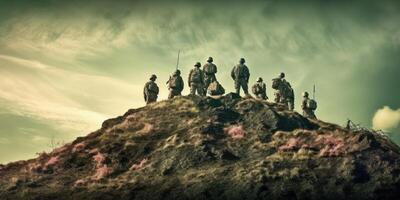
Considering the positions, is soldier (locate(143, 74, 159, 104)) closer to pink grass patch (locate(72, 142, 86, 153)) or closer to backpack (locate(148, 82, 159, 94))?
backpack (locate(148, 82, 159, 94))

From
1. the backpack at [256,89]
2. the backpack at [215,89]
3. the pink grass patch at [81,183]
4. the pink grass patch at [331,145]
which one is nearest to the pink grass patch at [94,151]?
the pink grass patch at [81,183]

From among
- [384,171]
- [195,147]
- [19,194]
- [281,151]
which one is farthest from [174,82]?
[384,171]

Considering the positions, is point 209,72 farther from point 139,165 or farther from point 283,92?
point 139,165

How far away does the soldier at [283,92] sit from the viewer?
4812 centimetres

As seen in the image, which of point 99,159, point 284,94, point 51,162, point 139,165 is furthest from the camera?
point 284,94

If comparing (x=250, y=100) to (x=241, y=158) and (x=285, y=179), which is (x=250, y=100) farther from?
(x=285, y=179)

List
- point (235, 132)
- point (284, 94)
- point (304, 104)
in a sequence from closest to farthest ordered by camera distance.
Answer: point (235, 132) < point (304, 104) < point (284, 94)

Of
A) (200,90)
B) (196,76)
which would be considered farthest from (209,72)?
(200,90)

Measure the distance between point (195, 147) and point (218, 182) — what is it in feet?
16.9

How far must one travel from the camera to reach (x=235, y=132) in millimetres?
38906

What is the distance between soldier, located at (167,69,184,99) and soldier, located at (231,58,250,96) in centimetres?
484

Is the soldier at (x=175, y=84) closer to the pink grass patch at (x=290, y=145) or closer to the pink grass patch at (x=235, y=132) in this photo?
the pink grass patch at (x=235, y=132)

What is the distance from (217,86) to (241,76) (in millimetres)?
2331

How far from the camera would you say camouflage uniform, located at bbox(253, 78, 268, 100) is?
47.3 m
